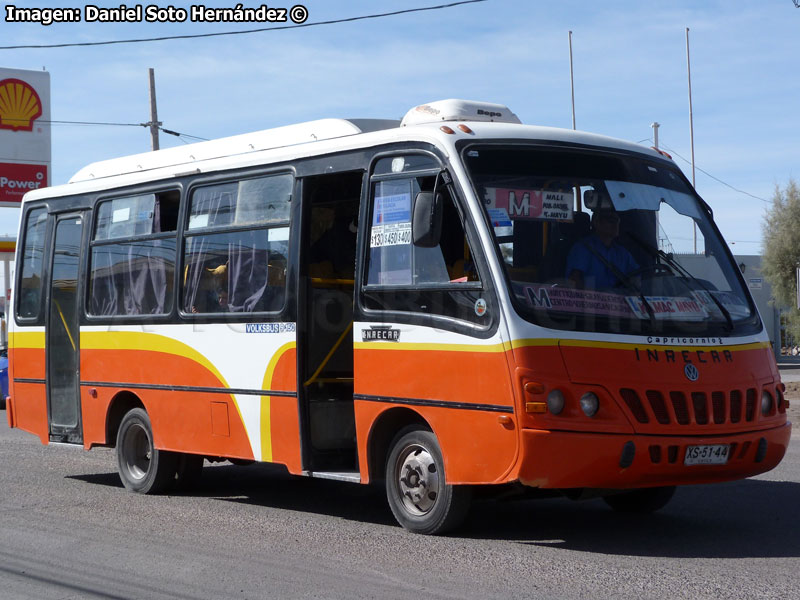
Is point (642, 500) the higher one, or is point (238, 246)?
point (238, 246)

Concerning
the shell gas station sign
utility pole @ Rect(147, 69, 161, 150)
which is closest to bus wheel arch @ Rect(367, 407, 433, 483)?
utility pole @ Rect(147, 69, 161, 150)

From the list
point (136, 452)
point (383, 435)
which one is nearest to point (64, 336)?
point (136, 452)

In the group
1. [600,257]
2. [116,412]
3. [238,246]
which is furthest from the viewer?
[116,412]

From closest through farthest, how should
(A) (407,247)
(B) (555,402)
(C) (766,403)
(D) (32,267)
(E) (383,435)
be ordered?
1. (B) (555,402)
2. (C) (766,403)
3. (A) (407,247)
4. (E) (383,435)
5. (D) (32,267)

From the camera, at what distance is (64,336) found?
1259 cm

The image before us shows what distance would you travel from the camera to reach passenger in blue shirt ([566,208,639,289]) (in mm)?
8078

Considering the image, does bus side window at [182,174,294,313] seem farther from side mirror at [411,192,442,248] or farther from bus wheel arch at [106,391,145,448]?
side mirror at [411,192,442,248]

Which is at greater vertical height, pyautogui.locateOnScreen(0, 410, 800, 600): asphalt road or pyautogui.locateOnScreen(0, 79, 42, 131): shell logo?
pyautogui.locateOnScreen(0, 79, 42, 131): shell logo

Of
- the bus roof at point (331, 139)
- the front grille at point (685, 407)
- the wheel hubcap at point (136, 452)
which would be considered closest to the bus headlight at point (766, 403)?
the front grille at point (685, 407)

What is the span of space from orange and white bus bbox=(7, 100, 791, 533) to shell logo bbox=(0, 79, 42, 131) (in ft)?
101

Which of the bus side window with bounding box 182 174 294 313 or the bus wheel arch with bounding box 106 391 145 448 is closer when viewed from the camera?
the bus side window with bounding box 182 174 294 313

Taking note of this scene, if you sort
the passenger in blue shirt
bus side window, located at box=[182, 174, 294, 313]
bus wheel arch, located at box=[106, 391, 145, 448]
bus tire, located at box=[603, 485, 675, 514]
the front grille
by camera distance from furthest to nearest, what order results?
bus wheel arch, located at box=[106, 391, 145, 448] < bus side window, located at box=[182, 174, 294, 313] < bus tire, located at box=[603, 485, 675, 514] < the passenger in blue shirt < the front grille

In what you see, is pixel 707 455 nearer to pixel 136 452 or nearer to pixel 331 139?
pixel 331 139

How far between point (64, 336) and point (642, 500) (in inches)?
249
